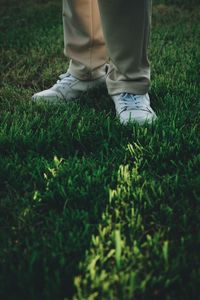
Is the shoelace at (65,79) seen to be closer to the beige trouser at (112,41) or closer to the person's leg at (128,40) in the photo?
the beige trouser at (112,41)

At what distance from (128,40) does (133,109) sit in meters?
0.30

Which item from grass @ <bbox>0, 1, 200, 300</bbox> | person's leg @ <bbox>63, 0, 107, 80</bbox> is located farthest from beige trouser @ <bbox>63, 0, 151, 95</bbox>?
grass @ <bbox>0, 1, 200, 300</bbox>

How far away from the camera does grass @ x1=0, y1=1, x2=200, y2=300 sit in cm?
99

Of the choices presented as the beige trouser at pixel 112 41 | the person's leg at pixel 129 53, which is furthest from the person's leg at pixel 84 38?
the person's leg at pixel 129 53

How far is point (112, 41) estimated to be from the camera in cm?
189

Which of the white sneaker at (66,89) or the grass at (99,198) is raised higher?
the grass at (99,198)

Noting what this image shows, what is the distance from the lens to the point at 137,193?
1288 millimetres

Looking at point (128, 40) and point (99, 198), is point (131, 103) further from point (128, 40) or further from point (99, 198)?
point (99, 198)

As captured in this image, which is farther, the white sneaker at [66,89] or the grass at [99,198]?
the white sneaker at [66,89]

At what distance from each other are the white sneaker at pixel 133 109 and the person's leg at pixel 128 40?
Result: 3cm

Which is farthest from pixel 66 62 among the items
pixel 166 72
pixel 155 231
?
pixel 155 231

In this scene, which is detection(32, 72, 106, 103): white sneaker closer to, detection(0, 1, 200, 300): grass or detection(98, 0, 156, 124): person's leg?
detection(0, 1, 200, 300): grass

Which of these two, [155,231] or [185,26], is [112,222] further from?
[185,26]

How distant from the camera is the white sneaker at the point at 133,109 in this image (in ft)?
6.06
